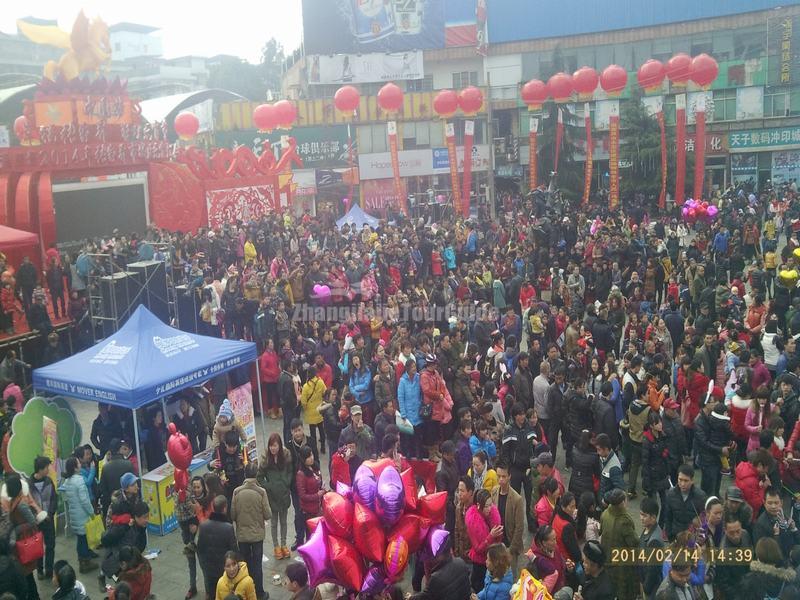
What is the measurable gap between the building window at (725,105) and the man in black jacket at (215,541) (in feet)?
115

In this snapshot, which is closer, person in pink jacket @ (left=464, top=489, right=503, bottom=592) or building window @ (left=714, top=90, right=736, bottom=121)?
person in pink jacket @ (left=464, top=489, right=503, bottom=592)

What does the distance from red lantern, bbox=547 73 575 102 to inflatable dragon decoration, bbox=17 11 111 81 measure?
1375 cm

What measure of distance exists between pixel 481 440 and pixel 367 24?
1453 inches

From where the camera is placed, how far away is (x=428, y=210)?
32.4 metres

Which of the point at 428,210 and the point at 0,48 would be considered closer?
the point at 428,210

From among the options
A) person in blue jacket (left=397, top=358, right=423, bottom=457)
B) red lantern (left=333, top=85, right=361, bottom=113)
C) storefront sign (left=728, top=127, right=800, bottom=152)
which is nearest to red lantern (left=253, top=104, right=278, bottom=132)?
red lantern (left=333, top=85, right=361, bottom=113)

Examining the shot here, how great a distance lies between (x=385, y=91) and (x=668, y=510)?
19.0 metres

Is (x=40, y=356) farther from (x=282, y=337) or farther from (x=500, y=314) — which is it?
(x=500, y=314)

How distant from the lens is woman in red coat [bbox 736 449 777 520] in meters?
6.20

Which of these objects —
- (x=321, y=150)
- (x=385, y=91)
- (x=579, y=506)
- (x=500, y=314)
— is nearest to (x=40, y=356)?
(x=500, y=314)

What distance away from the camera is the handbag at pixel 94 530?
7.51 meters

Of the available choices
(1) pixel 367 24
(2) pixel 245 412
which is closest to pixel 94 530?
(2) pixel 245 412

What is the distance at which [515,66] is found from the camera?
134 feet

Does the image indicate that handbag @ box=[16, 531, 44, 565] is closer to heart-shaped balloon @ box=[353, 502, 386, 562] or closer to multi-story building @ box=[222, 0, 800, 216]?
heart-shaped balloon @ box=[353, 502, 386, 562]
